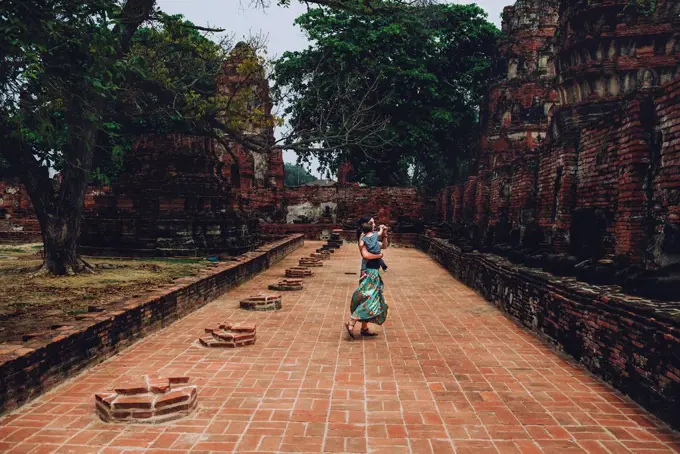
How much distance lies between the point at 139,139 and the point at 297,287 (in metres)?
10.1

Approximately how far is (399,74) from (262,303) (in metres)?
22.1

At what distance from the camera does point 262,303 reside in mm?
8062

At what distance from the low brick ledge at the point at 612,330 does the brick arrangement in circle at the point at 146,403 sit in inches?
145

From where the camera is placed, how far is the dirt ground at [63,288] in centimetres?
660

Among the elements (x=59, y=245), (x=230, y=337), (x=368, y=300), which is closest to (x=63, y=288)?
(x=59, y=245)

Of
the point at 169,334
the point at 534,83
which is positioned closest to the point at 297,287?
the point at 169,334

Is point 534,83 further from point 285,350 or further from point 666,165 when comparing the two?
point 285,350

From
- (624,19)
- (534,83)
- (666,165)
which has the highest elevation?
(534,83)

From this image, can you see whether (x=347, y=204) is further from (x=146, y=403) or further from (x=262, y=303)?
(x=146, y=403)

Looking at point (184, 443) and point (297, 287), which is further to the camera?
point (297, 287)

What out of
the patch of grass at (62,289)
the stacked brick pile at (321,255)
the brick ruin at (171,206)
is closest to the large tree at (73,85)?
the patch of grass at (62,289)

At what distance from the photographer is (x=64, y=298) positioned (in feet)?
27.1

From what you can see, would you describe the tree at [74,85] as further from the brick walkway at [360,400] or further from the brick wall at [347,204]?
the brick wall at [347,204]

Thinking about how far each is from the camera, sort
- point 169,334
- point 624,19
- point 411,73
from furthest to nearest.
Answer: point 411,73 < point 624,19 < point 169,334
